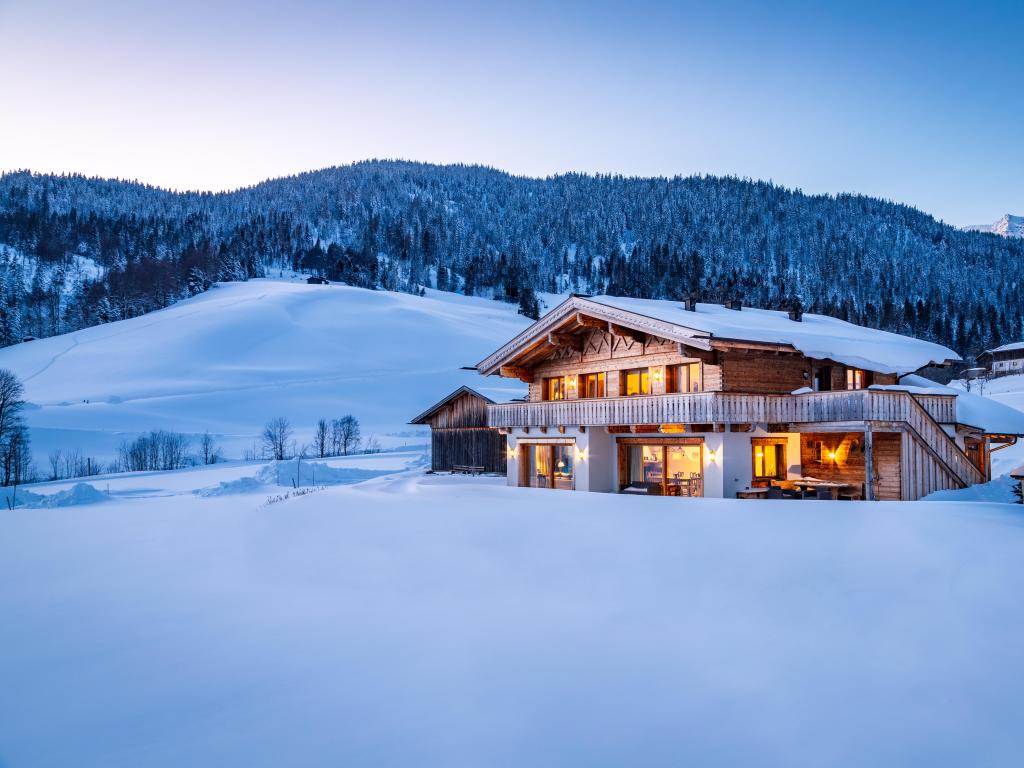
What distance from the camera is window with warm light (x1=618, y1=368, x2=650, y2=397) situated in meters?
25.2

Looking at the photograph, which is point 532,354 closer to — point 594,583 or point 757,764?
point 594,583

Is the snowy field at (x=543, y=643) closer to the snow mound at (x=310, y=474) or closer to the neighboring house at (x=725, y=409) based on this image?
the neighboring house at (x=725, y=409)

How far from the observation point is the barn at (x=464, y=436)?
34.3 metres

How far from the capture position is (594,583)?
43.3 feet

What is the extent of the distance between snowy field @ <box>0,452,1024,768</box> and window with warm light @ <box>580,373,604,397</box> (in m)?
9.17

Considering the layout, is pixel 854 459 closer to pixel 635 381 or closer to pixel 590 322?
pixel 635 381

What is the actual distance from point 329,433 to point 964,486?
1957 inches

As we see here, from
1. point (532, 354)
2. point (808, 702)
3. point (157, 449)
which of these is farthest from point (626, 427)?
point (157, 449)

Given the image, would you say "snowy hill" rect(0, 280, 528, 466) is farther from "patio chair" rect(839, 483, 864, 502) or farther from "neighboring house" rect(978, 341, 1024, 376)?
"neighboring house" rect(978, 341, 1024, 376)

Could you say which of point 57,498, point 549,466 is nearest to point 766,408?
point 549,466

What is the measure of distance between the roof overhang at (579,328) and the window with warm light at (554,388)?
4.25ft

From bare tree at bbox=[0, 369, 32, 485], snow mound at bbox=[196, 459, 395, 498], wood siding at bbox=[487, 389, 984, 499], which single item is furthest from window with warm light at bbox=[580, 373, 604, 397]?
bare tree at bbox=[0, 369, 32, 485]

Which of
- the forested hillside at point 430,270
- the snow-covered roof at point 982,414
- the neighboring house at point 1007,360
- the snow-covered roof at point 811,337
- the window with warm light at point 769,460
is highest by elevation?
the forested hillside at point 430,270

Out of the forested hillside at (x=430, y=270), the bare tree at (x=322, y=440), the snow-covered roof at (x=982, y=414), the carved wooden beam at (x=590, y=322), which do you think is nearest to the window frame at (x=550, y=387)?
the carved wooden beam at (x=590, y=322)
